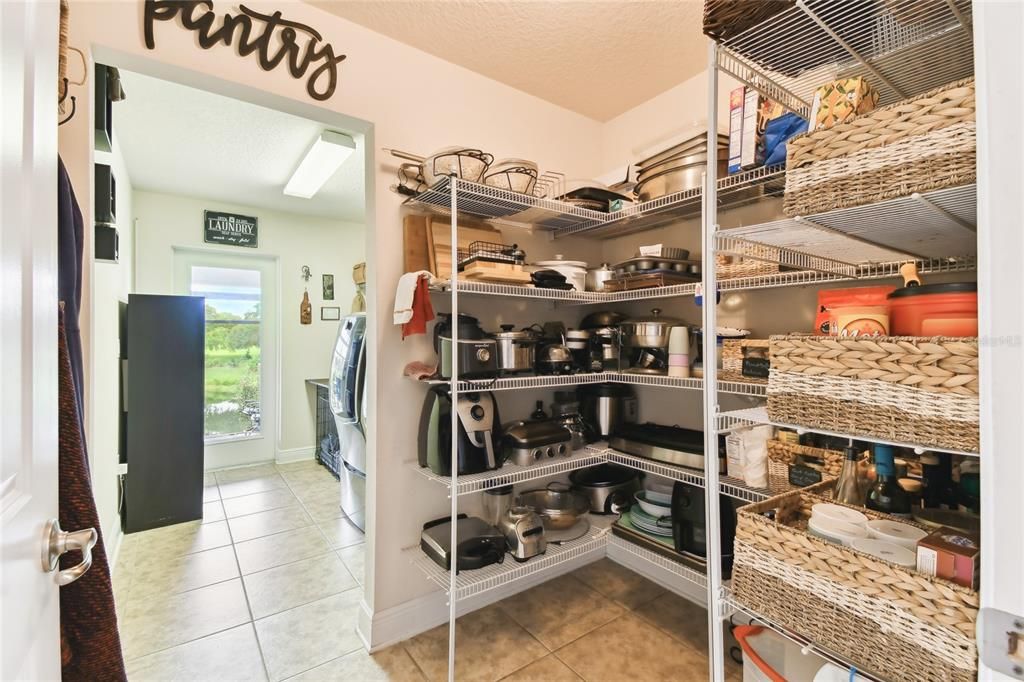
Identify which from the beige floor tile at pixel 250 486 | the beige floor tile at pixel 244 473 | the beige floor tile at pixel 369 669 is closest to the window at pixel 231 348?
the beige floor tile at pixel 244 473

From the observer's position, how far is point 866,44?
3.86 feet

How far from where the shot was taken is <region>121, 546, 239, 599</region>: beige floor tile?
7.82ft

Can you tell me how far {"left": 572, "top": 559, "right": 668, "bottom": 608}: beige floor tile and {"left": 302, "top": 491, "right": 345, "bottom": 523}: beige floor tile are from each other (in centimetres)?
188

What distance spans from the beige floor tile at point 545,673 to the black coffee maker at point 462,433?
0.77m

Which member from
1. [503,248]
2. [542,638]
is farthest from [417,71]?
[542,638]

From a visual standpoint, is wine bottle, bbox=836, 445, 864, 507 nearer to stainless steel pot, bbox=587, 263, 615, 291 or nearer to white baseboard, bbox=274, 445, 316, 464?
stainless steel pot, bbox=587, 263, 615, 291

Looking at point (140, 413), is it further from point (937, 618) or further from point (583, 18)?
point (937, 618)

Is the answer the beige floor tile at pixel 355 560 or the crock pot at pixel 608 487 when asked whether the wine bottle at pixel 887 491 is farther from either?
the beige floor tile at pixel 355 560

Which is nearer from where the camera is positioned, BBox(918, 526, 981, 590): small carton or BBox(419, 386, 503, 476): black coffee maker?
BBox(918, 526, 981, 590): small carton

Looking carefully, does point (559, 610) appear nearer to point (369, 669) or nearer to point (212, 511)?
point (369, 669)

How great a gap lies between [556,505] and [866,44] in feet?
6.56

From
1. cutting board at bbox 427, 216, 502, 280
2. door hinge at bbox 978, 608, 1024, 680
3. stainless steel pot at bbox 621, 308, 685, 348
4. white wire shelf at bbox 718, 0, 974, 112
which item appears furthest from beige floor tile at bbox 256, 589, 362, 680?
white wire shelf at bbox 718, 0, 974, 112

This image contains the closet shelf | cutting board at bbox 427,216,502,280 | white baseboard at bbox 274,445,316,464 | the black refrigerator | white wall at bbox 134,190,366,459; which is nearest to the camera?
the closet shelf

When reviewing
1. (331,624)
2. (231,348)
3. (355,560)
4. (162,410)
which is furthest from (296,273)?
(331,624)
